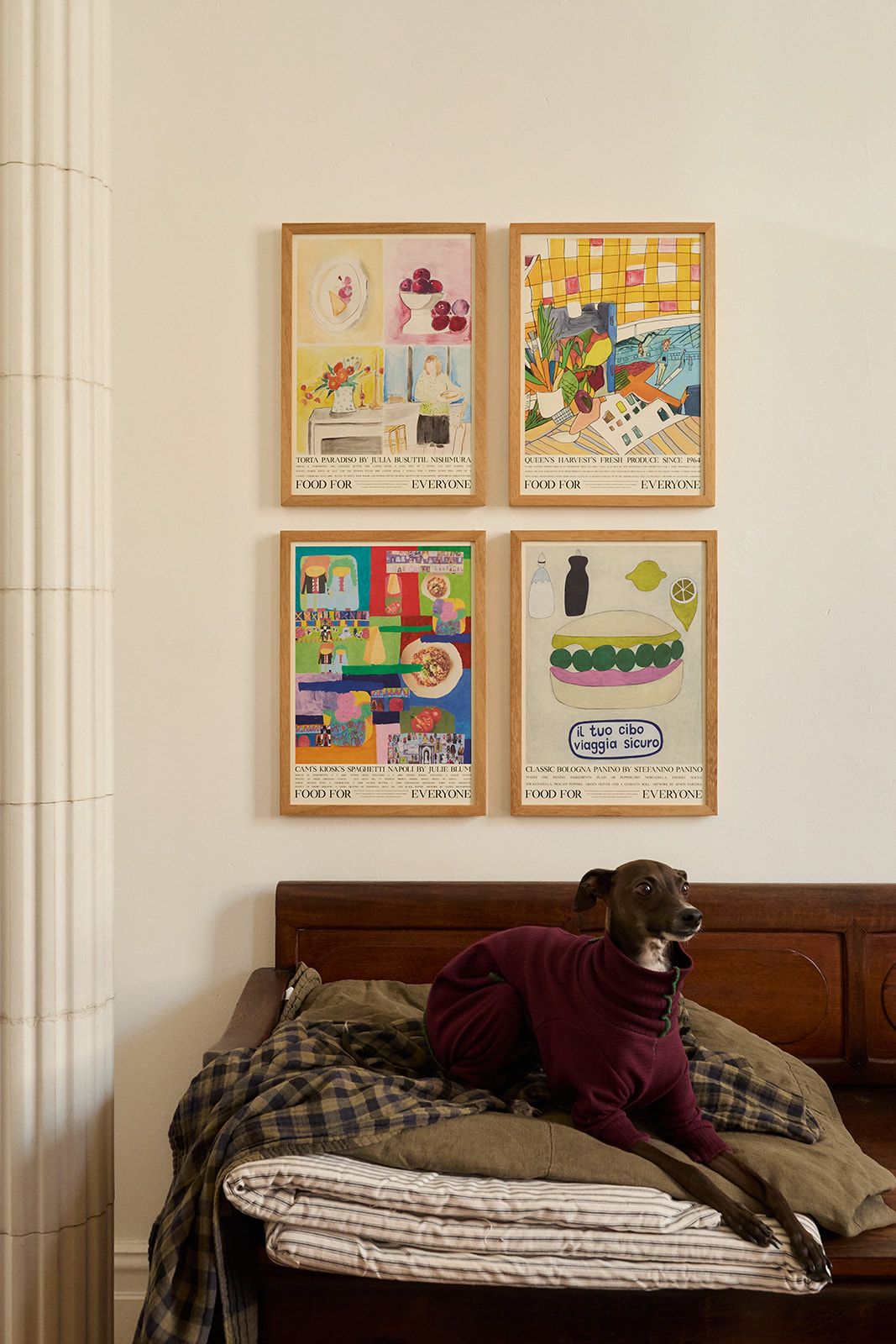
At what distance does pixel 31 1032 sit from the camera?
5.22 feet

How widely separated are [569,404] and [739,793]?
0.93 m

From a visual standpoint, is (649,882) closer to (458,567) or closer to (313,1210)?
(313,1210)

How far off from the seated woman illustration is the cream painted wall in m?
0.10

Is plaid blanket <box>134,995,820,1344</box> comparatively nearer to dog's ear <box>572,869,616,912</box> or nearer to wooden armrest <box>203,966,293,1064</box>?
wooden armrest <box>203,966,293,1064</box>

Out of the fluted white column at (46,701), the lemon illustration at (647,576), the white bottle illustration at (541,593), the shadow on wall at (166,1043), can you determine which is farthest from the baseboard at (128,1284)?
the lemon illustration at (647,576)

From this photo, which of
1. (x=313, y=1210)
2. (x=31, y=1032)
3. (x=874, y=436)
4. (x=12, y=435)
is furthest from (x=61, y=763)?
(x=874, y=436)

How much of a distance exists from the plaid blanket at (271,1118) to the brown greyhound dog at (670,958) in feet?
0.59

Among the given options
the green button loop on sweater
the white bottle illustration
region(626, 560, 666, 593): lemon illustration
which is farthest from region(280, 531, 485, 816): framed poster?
the green button loop on sweater

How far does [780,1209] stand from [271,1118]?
2.37ft

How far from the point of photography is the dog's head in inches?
53.0

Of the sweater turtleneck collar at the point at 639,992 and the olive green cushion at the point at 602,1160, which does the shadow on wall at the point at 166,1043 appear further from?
the sweater turtleneck collar at the point at 639,992

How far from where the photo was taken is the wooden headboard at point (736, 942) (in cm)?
193

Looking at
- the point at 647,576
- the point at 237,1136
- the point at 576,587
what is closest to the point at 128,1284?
the point at 237,1136

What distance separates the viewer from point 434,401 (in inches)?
77.9
